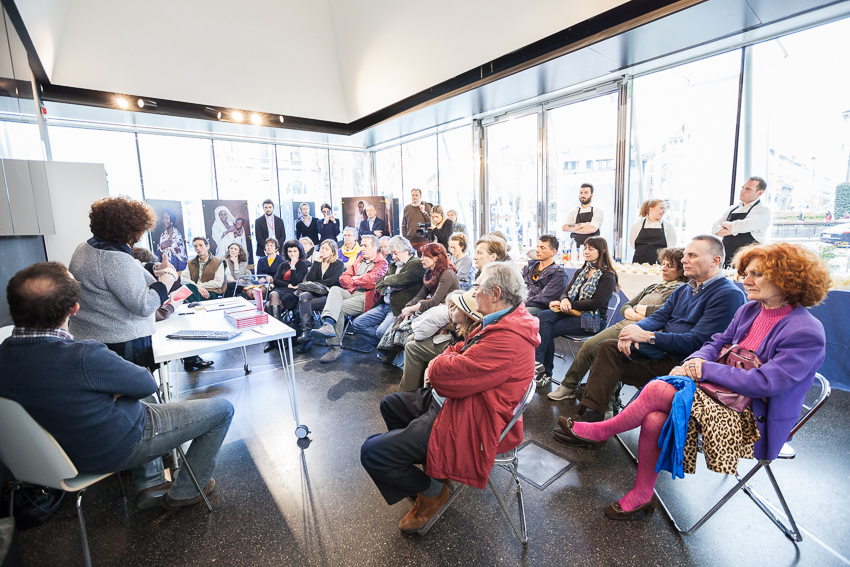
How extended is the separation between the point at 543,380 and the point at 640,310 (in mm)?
991

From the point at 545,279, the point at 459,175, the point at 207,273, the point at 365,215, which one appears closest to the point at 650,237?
the point at 545,279

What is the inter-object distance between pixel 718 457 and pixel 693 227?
4424mm

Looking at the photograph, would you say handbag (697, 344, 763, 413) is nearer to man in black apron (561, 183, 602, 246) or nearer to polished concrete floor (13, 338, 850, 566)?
polished concrete floor (13, 338, 850, 566)

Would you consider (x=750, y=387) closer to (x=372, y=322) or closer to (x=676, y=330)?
(x=676, y=330)

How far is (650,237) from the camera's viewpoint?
4590mm

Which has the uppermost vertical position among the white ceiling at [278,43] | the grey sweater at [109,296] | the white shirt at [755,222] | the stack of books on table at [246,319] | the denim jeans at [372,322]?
the white ceiling at [278,43]

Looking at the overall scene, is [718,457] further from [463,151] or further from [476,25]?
[463,151]

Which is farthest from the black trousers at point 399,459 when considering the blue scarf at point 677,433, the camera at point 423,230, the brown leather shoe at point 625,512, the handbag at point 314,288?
the camera at point 423,230

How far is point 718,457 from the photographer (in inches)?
66.3

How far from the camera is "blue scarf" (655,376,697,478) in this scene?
173 centimetres

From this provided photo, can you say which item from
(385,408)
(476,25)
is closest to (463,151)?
(476,25)

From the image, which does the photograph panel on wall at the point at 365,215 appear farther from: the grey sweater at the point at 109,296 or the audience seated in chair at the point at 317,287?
the grey sweater at the point at 109,296

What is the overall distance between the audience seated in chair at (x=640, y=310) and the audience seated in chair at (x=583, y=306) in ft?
0.93

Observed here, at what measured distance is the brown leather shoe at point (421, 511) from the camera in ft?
6.06
